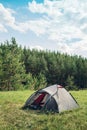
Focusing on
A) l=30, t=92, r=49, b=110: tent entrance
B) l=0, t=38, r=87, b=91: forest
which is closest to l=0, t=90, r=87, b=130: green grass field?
l=30, t=92, r=49, b=110: tent entrance

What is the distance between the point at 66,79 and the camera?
9388 centimetres

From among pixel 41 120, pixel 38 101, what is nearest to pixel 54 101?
pixel 38 101

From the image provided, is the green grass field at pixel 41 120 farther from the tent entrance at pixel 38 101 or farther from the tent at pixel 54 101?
the tent entrance at pixel 38 101

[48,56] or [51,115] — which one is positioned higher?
[48,56]

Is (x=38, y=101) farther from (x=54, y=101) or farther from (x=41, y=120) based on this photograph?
(x=41, y=120)

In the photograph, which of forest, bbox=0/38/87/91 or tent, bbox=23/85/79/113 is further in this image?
forest, bbox=0/38/87/91

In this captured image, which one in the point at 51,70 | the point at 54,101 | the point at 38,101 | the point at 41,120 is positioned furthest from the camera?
the point at 51,70

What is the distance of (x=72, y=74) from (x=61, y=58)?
9505mm

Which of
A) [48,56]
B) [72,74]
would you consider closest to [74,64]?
[72,74]

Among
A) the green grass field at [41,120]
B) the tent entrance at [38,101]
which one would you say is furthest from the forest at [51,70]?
the green grass field at [41,120]

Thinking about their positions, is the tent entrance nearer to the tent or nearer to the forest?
the tent

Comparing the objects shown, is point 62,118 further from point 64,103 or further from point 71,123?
point 64,103

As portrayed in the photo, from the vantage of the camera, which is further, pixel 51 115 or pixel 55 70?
pixel 55 70

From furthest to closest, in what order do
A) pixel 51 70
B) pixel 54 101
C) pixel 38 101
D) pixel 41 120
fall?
1. pixel 51 70
2. pixel 38 101
3. pixel 54 101
4. pixel 41 120
